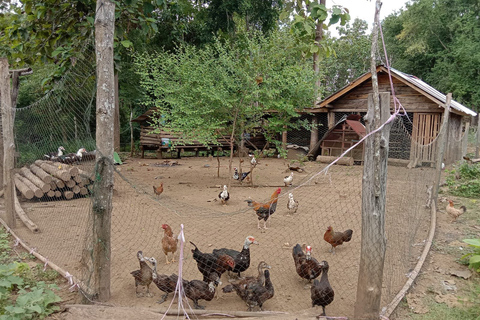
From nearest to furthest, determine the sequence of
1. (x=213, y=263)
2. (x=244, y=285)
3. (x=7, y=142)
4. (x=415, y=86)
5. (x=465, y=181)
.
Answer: (x=244, y=285) < (x=213, y=263) < (x=7, y=142) < (x=465, y=181) < (x=415, y=86)

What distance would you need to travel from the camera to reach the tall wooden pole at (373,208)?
3.17 metres

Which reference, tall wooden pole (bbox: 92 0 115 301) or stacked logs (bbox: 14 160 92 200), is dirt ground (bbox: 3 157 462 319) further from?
tall wooden pole (bbox: 92 0 115 301)

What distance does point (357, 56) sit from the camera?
26.7 m

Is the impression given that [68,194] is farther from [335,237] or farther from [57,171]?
[335,237]

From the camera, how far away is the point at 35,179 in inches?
324

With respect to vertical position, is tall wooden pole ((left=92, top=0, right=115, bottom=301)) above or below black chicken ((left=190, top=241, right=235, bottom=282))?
above

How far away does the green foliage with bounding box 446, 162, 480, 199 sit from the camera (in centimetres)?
903

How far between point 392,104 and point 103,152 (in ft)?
42.0

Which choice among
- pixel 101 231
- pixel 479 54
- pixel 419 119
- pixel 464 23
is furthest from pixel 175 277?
pixel 464 23

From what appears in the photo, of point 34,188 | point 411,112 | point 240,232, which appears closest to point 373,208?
point 240,232

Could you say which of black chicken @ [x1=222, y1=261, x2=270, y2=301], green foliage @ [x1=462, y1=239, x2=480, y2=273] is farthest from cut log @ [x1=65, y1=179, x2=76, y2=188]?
green foliage @ [x1=462, y1=239, x2=480, y2=273]

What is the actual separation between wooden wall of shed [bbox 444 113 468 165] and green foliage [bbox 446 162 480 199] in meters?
2.64

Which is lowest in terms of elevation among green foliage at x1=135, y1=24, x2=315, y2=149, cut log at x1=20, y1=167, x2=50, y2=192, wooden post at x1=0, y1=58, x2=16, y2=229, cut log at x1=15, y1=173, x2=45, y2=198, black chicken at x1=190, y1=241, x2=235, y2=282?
black chicken at x1=190, y1=241, x2=235, y2=282

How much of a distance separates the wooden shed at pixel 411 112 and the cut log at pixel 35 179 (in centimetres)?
878
